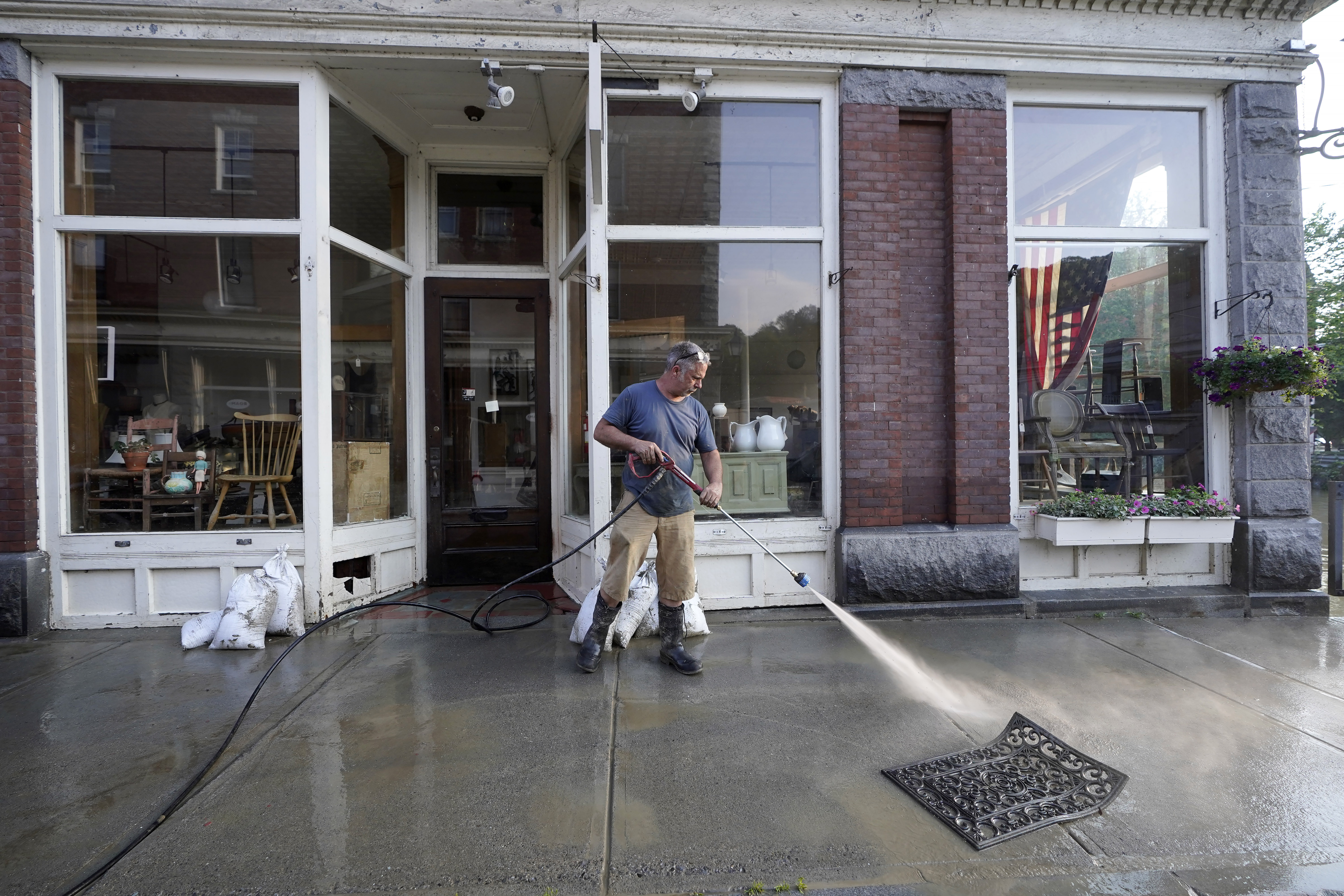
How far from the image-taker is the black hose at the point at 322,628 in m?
2.42

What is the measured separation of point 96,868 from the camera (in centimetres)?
238

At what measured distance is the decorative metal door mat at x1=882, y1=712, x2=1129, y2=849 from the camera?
2.65 metres

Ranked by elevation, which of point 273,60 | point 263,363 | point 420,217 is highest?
point 273,60

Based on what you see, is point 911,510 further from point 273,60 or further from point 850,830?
point 273,60

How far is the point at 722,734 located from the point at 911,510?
2.86 metres

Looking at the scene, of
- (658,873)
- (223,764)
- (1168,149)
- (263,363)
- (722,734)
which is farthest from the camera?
(1168,149)

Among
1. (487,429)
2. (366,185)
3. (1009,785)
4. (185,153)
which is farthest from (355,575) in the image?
(1009,785)

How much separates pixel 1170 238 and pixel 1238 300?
73 centimetres

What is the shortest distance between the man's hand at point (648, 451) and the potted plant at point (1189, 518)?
414cm

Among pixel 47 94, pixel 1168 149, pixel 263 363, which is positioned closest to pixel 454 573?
pixel 263 363

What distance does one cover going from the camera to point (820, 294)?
555cm

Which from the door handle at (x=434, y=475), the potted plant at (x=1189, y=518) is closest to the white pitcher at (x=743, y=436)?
the door handle at (x=434, y=475)

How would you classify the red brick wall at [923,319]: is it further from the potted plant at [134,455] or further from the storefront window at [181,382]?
the potted plant at [134,455]

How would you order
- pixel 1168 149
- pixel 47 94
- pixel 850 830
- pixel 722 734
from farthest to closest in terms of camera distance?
pixel 1168 149 → pixel 47 94 → pixel 722 734 → pixel 850 830
